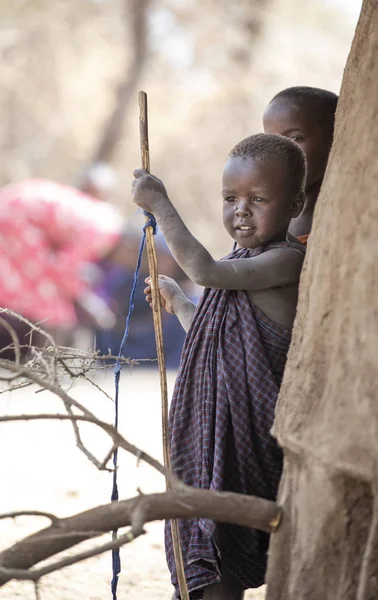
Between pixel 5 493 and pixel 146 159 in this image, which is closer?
pixel 146 159

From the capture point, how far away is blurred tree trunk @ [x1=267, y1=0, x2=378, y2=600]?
5.23ft

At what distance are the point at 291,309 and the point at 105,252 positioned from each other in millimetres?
6601

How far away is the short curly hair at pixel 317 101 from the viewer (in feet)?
9.02

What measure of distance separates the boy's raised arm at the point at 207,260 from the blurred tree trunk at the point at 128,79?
1089 centimetres

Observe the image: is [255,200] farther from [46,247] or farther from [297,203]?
[46,247]

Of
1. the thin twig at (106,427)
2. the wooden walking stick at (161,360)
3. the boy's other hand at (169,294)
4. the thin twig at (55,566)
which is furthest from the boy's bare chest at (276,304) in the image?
the thin twig at (55,566)

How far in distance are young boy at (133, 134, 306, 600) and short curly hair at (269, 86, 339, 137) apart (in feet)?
1.43

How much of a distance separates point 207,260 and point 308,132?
0.74 m

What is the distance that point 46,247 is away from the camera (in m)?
8.20

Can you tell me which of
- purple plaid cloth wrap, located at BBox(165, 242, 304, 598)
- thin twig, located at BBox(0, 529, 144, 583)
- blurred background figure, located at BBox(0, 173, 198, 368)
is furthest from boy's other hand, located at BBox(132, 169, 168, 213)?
blurred background figure, located at BBox(0, 173, 198, 368)

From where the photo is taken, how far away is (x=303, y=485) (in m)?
1.68

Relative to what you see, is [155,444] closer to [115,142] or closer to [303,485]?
[303,485]

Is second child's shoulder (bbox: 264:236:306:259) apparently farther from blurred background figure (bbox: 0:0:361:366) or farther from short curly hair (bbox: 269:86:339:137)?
blurred background figure (bbox: 0:0:361:366)

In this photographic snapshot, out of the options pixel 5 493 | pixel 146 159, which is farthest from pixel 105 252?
pixel 146 159
